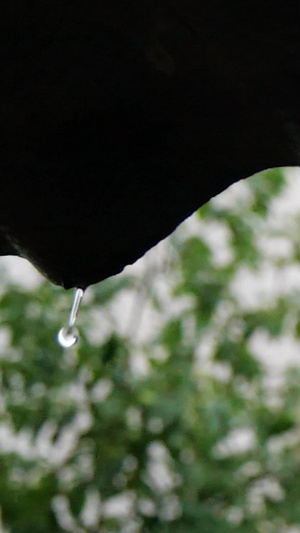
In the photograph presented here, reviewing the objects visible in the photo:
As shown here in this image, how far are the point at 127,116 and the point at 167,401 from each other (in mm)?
1741

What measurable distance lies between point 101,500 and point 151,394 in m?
0.32

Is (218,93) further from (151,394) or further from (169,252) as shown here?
(169,252)

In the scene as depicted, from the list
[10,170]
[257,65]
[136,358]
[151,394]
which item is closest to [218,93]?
[257,65]

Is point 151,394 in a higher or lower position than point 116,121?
higher

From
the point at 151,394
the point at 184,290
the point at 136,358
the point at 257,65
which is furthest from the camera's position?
the point at 136,358

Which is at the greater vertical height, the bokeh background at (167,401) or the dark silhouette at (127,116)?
the bokeh background at (167,401)

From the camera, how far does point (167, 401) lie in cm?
221

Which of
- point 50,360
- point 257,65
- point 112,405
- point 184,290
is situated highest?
point 184,290

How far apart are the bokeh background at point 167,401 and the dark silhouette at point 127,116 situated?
5.45ft

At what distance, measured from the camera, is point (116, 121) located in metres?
0.52

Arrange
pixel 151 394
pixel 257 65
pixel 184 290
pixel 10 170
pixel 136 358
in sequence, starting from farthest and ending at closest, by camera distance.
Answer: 1. pixel 136 358
2. pixel 184 290
3. pixel 151 394
4. pixel 10 170
5. pixel 257 65

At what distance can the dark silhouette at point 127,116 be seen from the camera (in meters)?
0.44

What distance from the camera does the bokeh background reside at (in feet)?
7.36

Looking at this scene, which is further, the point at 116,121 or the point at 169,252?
the point at 169,252
